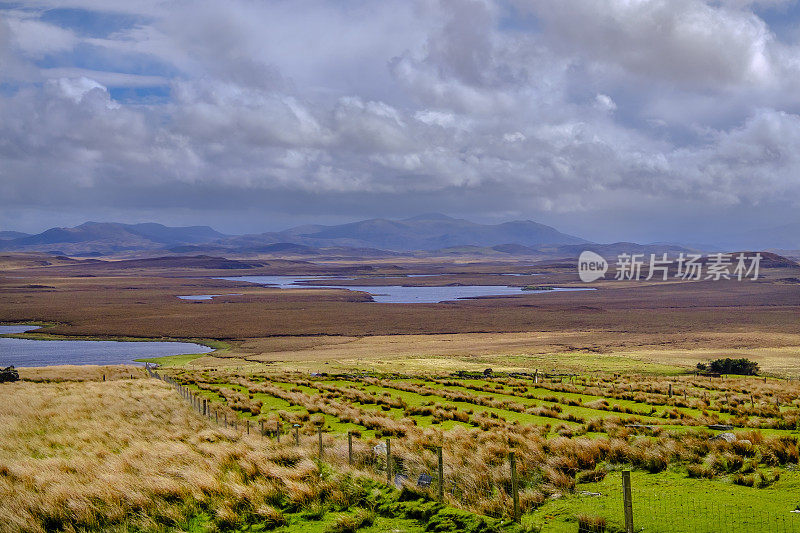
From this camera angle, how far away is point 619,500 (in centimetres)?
905

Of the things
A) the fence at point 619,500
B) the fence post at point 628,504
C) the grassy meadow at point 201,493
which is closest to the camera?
the fence post at point 628,504

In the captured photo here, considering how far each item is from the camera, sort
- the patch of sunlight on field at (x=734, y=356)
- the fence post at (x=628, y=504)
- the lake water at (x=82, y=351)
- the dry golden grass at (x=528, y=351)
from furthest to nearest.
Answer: the lake water at (x=82, y=351) → the dry golden grass at (x=528, y=351) → the patch of sunlight on field at (x=734, y=356) → the fence post at (x=628, y=504)

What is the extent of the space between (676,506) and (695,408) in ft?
39.9

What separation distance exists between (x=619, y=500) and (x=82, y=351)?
7273cm

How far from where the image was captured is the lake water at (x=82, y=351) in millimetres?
62125

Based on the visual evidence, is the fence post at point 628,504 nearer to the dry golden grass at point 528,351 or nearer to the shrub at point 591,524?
the shrub at point 591,524

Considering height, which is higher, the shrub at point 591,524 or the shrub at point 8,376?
the shrub at point 591,524

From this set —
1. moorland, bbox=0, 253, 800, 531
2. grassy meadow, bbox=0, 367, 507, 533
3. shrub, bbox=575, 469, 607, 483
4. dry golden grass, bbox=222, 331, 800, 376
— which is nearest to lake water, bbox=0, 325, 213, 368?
dry golden grass, bbox=222, 331, 800, 376

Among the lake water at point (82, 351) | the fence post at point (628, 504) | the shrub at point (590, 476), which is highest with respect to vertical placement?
the fence post at point (628, 504)

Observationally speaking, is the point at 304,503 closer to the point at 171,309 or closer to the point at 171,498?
the point at 171,498

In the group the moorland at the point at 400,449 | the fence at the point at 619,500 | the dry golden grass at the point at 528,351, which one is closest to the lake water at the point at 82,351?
the dry golden grass at the point at 528,351

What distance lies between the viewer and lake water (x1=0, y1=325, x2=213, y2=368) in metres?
62.1

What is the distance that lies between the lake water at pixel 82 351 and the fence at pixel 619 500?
183 ft

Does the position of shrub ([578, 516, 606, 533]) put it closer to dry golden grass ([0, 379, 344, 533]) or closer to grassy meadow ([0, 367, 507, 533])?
grassy meadow ([0, 367, 507, 533])
